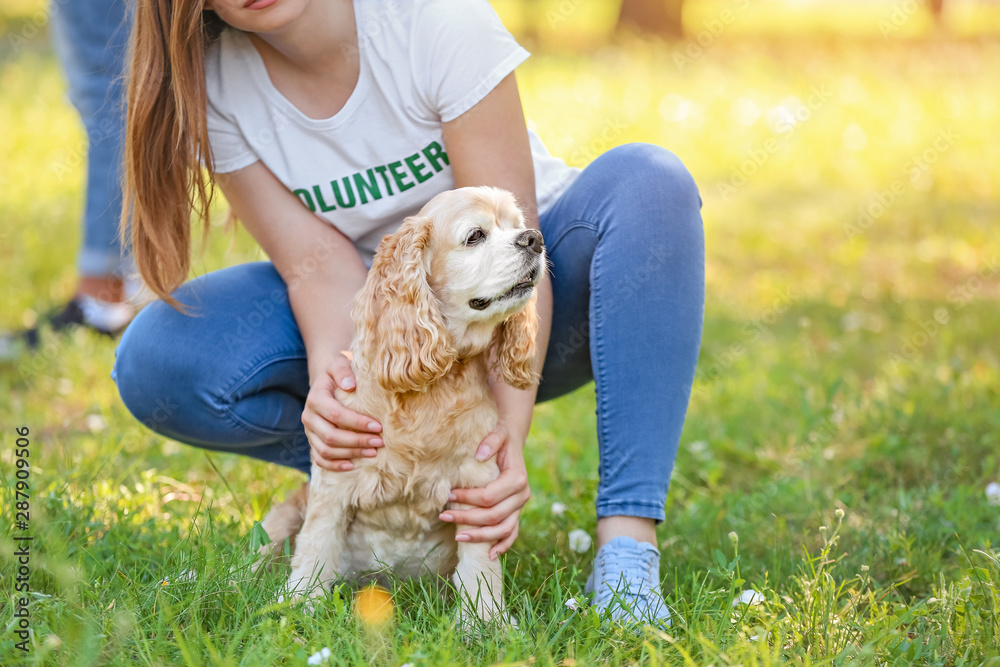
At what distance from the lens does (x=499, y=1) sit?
17609 mm

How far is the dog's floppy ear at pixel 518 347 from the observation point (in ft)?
7.02

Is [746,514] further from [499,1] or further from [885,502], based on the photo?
[499,1]

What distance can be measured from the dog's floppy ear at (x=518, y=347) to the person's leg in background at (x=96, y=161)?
2344 millimetres

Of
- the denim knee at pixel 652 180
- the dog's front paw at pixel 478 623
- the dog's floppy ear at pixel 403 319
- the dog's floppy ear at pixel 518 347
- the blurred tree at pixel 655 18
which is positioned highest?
the denim knee at pixel 652 180

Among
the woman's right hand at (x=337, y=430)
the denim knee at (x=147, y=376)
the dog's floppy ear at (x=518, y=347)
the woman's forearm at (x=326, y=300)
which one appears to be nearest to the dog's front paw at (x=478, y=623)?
the woman's right hand at (x=337, y=430)

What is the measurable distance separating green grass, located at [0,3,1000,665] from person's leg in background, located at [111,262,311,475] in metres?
0.25

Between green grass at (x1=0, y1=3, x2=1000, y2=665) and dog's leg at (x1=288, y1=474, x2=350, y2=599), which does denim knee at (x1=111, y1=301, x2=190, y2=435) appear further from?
dog's leg at (x1=288, y1=474, x2=350, y2=599)

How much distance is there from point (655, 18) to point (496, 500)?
11350mm

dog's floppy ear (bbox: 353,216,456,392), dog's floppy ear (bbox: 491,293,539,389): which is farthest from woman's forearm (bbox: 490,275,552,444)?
dog's floppy ear (bbox: 353,216,456,392)

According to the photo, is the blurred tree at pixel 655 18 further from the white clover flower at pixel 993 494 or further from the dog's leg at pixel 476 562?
the dog's leg at pixel 476 562

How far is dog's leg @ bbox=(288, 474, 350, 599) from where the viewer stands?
2119 mm

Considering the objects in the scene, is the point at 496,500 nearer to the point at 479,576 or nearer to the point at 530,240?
the point at 479,576

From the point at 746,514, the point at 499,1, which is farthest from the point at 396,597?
the point at 499,1

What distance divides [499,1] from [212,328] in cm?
1658
